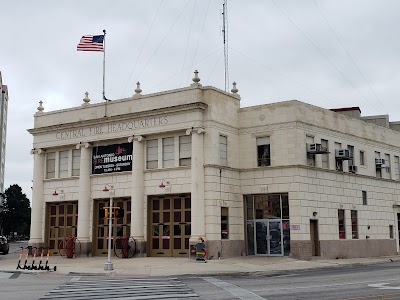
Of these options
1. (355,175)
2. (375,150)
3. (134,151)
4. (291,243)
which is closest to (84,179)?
(134,151)

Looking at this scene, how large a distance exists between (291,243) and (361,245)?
7695 millimetres

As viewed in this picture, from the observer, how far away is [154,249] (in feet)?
114

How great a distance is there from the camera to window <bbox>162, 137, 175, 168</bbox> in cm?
3450

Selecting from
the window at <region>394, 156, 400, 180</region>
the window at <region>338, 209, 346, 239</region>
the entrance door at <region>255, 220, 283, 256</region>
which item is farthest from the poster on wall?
the window at <region>394, 156, 400, 180</region>

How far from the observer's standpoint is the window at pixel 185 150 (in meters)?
33.8

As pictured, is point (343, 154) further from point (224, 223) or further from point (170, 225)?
point (170, 225)

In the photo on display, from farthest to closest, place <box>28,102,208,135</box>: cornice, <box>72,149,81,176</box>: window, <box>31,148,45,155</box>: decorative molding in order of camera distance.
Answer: <box>31,148,45,155</box>: decorative molding
<box>72,149,81,176</box>: window
<box>28,102,208,135</box>: cornice

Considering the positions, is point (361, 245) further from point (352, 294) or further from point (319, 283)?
point (352, 294)

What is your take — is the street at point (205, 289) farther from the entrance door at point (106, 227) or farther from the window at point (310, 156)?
the entrance door at point (106, 227)

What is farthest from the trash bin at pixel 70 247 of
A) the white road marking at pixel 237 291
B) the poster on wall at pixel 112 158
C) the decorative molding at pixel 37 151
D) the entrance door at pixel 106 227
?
the white road marking at pixel 237 291

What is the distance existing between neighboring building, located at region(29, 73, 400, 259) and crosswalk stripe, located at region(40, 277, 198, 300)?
12.4 m

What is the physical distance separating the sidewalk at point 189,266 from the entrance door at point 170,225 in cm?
136

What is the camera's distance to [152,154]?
3547 centimetres

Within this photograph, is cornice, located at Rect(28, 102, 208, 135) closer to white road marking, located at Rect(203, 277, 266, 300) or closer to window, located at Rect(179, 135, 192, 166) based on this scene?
window, located at Rect(179, 135, 192, 166)
